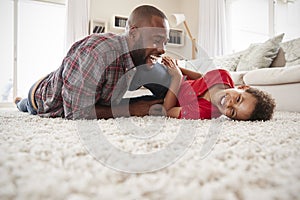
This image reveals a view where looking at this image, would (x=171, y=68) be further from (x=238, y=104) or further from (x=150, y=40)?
(x=238, y=104)

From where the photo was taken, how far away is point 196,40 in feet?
13.1

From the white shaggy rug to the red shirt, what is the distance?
49 cm

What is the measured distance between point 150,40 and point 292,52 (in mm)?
1559

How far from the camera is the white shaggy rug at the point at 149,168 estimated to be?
0.92ft

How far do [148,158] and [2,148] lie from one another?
29 centimetres

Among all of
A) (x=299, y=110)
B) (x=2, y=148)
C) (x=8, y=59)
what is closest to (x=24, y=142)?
(x=2, y=148)

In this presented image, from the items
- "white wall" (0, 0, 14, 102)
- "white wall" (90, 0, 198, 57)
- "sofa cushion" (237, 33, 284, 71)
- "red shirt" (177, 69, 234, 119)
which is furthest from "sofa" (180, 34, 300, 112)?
"white wall" (0, 0, 14, 102)

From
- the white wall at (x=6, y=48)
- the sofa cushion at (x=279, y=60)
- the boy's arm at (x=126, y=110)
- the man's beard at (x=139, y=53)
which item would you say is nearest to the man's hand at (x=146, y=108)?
the boy's arm at (x=126, y=110)

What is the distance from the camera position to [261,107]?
995mm

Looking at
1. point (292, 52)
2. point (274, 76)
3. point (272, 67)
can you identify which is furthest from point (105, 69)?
point (272, 67)

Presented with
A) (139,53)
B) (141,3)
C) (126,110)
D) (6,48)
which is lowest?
(126,110)

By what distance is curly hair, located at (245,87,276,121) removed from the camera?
0.99 m

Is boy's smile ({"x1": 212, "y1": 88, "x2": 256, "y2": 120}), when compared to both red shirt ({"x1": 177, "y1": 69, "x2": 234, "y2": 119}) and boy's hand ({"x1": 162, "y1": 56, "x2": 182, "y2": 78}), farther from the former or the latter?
boy's hand ({"x1": 162, "y1": 56, "x2": 182, "y2": 78})

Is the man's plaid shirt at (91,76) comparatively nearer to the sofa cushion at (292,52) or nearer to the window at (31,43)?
the sofa cushion at (292,52)
